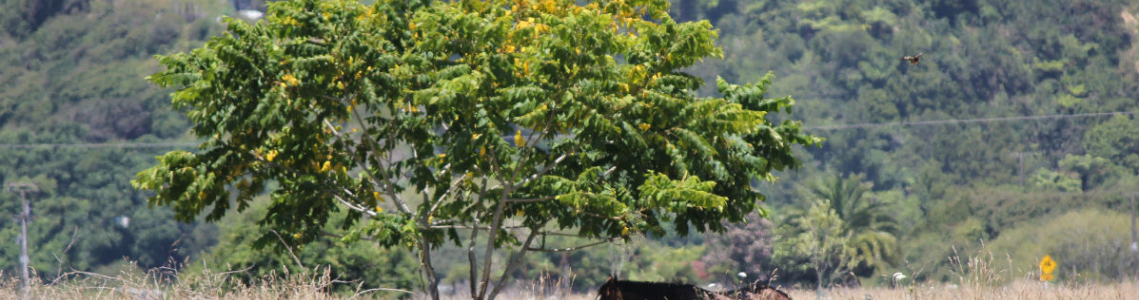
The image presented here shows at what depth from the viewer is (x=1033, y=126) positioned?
134000 millimetres

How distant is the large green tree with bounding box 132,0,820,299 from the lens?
12938mm

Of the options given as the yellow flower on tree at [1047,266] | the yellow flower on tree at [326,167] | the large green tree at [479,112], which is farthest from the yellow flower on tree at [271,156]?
the yellow flower on tree at [1047,266]

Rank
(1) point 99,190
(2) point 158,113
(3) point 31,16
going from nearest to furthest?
(1) point 99,190, (2) point 158,113, (3) point 31,16

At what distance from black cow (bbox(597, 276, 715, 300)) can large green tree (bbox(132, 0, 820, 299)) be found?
2.52 feet

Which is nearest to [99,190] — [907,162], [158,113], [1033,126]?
[158,113]

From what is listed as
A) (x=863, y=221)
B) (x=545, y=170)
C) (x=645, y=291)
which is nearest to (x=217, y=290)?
(x=545, y=170)

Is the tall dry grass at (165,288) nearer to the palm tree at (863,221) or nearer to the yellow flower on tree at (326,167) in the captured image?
the yellow flower on tree at (326,167)

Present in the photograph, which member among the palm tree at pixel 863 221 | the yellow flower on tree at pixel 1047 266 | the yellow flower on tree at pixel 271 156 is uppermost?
the yellow flower on tree at pixel 271 156

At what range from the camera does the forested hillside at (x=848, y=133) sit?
77625 mm

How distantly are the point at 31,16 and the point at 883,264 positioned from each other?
4350 inches

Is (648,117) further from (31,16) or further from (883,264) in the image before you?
(31,16)

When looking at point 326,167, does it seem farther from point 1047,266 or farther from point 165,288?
point 1047,266

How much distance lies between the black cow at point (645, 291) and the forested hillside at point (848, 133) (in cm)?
5588

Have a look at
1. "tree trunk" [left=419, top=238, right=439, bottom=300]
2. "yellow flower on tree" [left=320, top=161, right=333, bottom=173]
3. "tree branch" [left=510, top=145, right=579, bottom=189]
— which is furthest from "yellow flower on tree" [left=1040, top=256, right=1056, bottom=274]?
"yellow flower on tree" [left=320, top=161, right=333, bottom=173]
